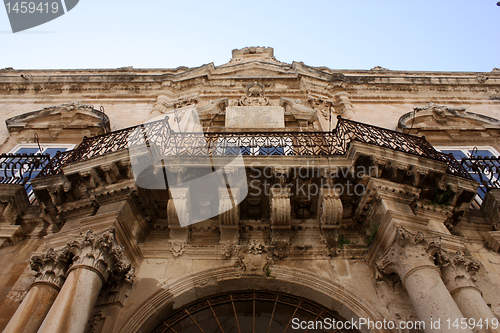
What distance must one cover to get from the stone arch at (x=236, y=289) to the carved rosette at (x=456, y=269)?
1078mm

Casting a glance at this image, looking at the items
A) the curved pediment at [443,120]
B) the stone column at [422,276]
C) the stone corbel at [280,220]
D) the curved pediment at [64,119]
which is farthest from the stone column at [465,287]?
the curved pediment at [64,119]

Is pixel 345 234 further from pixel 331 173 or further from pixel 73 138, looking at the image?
pixel 73 138

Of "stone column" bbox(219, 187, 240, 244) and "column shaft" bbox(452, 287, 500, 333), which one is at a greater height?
"stone column" bbox(219, 187, 240, 244)

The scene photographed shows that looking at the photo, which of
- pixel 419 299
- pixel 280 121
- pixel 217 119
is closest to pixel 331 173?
pixel 419 299

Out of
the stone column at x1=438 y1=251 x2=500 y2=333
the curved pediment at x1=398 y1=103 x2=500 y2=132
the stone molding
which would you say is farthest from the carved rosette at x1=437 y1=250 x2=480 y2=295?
the stone molding

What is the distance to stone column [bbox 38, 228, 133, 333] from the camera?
459 centimetres

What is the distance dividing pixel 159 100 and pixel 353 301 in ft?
29.1

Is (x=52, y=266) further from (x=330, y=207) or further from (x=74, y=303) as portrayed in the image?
(x=330, y=207)

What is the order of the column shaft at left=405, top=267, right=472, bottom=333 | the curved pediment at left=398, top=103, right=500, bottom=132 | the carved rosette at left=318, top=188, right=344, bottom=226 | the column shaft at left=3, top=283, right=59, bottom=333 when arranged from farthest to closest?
the curved pediment at left=398, top=103, right=500, bottom=132 < the carved rosette at left=318, top=188, right=344, bottom=226 < the column shaft at left=3, top=283, right=59, bottom=333 < the column shaft at left=405, top=267, right=472, bottom=333

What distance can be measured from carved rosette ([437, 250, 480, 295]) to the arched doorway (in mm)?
1615

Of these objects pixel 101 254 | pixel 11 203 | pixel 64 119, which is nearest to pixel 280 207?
pixel 101 254

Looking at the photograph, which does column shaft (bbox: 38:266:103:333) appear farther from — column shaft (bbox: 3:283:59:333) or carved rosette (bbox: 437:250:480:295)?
carved rosette (bbox: 437:250:480:295)

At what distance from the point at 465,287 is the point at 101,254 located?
199 inches

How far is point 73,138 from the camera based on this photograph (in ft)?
35.1
